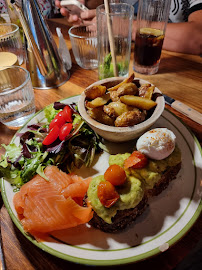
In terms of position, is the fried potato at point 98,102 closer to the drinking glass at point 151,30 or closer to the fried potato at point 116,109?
the fried potato at point 116,109

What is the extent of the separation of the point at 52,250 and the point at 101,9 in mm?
1619

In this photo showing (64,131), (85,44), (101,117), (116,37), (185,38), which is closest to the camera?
(101,117)

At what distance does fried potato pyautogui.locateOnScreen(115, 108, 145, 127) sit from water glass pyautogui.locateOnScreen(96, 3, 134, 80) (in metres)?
0.68

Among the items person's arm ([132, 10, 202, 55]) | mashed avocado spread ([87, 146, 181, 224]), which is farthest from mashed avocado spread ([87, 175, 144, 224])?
person's arm ([132, 10, 202, 55])

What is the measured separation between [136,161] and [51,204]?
1.27ft

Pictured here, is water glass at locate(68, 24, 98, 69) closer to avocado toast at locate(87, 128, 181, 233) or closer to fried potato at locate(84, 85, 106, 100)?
fried potato at locate(84, 85, 106, 100)

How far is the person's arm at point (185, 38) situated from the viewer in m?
1.98

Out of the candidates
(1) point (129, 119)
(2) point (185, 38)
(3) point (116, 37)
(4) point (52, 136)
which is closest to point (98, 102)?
(1) point (129, 119)

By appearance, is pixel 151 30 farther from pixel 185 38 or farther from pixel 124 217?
pixel 124 217

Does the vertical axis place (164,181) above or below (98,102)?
below

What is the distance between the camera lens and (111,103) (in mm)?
1056

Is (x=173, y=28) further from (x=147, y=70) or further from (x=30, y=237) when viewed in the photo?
(x=30, y=237)

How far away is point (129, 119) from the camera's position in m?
0.96

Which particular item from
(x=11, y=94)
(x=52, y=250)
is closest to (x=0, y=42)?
(x=11, y=94)
